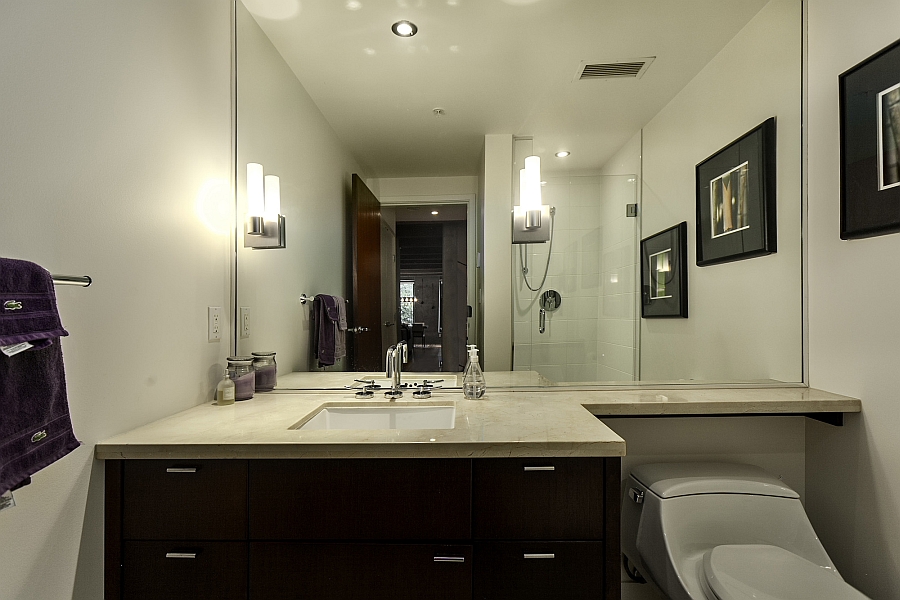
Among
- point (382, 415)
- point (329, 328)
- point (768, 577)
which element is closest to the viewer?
point (768, 577)

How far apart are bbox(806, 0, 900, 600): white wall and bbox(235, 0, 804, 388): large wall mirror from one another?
84 millimetres

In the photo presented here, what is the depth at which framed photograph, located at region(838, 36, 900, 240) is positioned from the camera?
4.39 feet

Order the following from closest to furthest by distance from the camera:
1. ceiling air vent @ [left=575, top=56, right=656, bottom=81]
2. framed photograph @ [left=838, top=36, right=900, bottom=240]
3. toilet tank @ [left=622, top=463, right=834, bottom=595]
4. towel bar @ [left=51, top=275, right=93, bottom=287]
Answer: towel bar @ [left=51, top=275, right=93, bottom=287], framed photograph @ [left=838, top=36, right=900, bottom=240], toilet tank @ [left=622, top=463, right=834, bottom=595], ceiling air vent @ [left=575, top=56, right=656, bottom=81]

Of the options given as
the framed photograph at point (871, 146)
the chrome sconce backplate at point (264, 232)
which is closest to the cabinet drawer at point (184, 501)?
the chrome sconce backplate at point (264, 232)

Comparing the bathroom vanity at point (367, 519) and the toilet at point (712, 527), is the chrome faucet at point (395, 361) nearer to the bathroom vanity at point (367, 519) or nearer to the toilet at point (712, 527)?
the bathroom vanity at point (367, 519)

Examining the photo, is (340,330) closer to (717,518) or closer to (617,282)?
(617,282)

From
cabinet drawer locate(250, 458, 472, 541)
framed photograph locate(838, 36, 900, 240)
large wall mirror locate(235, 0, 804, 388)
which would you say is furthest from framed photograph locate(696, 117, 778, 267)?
cabinet drawer locate(250, 458, 472, 541)

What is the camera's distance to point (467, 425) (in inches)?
52.9

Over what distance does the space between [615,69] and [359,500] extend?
1730 mm

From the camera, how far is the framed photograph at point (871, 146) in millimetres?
1338

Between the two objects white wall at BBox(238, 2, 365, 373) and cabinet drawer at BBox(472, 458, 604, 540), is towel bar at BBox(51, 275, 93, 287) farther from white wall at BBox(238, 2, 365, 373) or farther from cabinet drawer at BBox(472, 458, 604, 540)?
cabinet drawer at BBox(472, 458, 604, 540)

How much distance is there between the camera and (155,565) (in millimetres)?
1170

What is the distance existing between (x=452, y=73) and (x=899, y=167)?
1.43 meters

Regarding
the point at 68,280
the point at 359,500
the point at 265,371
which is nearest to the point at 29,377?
the point at 68,280
